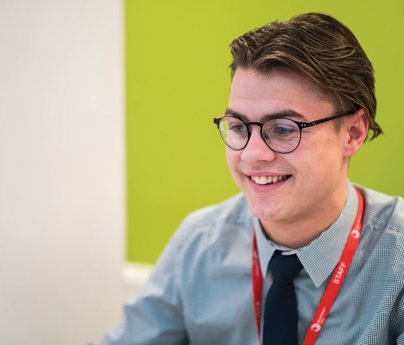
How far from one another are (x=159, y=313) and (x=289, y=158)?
703 mm

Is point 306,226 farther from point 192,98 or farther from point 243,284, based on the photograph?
point 192,98

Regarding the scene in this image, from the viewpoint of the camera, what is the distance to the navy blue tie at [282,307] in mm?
1534

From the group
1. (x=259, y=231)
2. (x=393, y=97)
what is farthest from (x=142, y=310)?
Answer: (x=393, y=97)

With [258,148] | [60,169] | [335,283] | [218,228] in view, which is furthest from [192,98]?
[335,283]

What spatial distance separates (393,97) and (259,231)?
0.50 meters

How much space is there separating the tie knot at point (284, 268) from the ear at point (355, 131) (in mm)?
312

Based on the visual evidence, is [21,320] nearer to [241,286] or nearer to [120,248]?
[120,248]

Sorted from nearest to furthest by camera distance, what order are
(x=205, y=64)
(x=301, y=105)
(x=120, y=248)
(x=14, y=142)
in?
(x=301, y=105) < (x=205, y=64) < (x=14, y=142) < (x=120, y=248)

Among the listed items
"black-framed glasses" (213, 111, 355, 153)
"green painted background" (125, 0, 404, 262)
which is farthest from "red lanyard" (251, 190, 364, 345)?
"black-framed glasses" (213, 111, 355, 153)

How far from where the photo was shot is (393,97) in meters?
1.53

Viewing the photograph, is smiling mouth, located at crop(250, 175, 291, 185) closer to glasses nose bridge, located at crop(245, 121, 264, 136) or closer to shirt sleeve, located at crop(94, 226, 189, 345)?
glasses nose bridge, located at crop(245, 121, 264, 136)

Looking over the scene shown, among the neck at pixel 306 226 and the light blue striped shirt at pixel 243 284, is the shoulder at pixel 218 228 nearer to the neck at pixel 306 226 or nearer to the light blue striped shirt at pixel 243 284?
the light blue striped shirt at pixel 243 284

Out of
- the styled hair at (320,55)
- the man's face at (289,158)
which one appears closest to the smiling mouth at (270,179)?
the man's face at (289,158)

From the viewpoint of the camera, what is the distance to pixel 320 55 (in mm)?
1387
